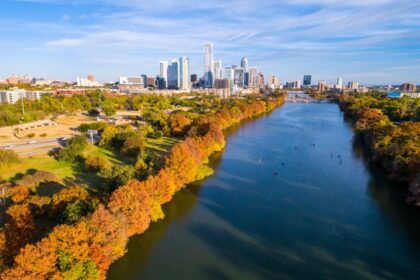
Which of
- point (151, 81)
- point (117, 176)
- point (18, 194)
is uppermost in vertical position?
point (151, 81)

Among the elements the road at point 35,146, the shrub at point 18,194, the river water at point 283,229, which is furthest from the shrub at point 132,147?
the shrub at point 18,194

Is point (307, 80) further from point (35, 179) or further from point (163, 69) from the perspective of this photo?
point (35, 179)

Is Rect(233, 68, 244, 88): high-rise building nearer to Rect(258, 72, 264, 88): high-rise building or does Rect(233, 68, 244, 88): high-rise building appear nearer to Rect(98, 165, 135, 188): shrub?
Rect(258, 72, 264, 88): high-rise building

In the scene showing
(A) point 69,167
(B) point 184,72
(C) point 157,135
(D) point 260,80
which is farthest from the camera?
(D) point 260,80

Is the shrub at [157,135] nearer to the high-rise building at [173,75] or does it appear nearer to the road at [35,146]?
the road at [35,146]

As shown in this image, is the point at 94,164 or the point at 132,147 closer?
the point at 94,164

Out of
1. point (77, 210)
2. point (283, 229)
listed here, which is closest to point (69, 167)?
point (77, 210)

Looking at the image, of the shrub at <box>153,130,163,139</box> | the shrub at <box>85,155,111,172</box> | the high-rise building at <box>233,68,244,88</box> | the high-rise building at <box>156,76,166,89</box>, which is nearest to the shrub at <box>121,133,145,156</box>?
the shrub at <box>85,155,111,172</box>
